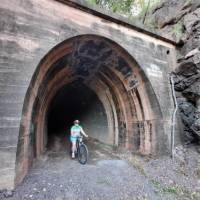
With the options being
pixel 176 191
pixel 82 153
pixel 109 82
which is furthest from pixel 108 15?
pixel 176 191

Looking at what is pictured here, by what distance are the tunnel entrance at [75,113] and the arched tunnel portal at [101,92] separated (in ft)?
0.27

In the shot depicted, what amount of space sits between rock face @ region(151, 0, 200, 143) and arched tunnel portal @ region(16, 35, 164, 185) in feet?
4.51

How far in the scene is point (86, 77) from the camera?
7.85 meters

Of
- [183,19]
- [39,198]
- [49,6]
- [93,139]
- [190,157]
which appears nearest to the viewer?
[39,198]

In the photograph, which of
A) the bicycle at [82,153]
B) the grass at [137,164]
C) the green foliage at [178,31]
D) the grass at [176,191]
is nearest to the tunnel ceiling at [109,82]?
the grass at [137,164]

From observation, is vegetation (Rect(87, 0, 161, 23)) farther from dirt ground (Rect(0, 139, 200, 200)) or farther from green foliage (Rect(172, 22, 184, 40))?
dirt ground (Rect(0, 139, 200, 200))

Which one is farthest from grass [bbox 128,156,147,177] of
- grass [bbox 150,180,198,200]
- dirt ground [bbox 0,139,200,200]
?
grass [bbox 150,180,198,200]

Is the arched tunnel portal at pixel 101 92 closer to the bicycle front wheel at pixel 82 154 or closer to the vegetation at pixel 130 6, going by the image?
the bicycle front wheel at pixel 82 154

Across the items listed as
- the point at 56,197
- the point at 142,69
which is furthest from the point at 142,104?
the point at 56,197

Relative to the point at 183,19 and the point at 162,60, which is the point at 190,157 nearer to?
the point at 162,60

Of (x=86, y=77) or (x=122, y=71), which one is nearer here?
(x=122, y=71)

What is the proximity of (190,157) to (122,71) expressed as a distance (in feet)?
12.8

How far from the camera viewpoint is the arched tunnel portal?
471 cm

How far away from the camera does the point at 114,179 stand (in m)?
4.44
